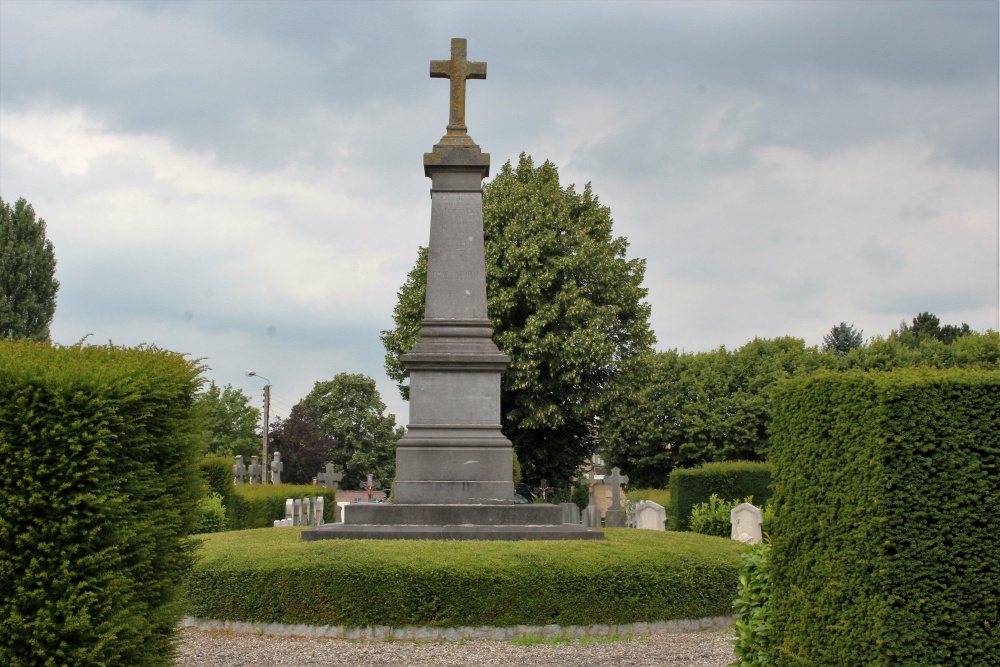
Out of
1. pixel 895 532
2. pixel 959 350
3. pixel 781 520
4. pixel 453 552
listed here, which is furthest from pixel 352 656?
pixel 959 350

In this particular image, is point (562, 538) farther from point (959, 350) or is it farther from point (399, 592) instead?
point (959, 350)

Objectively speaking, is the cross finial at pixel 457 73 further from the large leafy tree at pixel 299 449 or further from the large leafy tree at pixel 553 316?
the large leafy tree at pixel 299 449

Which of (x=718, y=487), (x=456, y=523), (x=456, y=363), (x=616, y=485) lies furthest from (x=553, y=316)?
(x=456, y=523)

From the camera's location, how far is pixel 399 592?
1028cm

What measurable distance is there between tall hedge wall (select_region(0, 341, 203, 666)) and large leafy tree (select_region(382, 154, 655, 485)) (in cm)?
2385

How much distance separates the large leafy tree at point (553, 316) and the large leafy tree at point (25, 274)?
1616cm

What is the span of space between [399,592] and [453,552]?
39.6 inches

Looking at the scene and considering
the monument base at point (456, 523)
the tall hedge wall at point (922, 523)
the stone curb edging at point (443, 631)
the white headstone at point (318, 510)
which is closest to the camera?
the tall hedge wall at point (922, 523)

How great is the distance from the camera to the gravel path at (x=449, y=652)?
30.1 ft

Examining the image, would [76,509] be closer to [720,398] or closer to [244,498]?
[244,498]

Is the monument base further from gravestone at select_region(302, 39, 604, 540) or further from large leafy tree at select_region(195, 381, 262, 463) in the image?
large leafy tree at select_region(195, 381, 262, 463)

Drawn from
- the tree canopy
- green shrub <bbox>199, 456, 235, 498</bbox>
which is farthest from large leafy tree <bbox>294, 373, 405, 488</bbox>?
green shrub <bbox>199, 456, 235, 498</bbox>

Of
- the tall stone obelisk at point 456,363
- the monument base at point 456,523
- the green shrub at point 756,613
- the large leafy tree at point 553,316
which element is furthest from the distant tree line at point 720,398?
the green shrub at point 756,613

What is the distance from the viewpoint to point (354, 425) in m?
75.8
